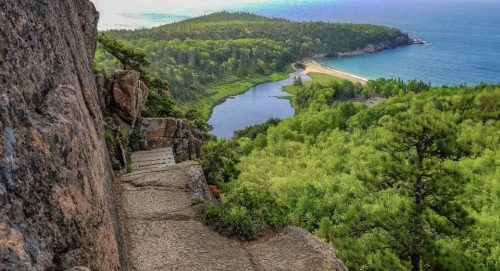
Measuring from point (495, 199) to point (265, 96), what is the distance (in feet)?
320

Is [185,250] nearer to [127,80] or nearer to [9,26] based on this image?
[9,26]

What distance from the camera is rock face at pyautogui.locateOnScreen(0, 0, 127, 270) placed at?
558cm

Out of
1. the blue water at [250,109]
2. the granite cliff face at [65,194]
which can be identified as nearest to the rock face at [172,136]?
the granite cliff face at [65,194]

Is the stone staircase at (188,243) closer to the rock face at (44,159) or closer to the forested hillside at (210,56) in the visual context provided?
the rock face at (44,159)

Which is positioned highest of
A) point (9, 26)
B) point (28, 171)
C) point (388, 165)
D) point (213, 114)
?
point (9, 26)

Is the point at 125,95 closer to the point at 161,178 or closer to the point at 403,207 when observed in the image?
the point at 161,178

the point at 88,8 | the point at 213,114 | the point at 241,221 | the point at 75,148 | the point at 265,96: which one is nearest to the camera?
the point at 75,148

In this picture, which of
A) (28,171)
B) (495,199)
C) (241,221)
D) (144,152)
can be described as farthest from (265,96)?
(28,171)

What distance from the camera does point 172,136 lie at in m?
26.5

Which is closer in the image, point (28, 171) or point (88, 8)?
point (28, 171)

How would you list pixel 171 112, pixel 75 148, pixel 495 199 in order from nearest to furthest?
1. pixel 75 148
2. pixel 171 112
3. pixel 495 199

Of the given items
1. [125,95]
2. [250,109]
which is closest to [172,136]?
[125,95]

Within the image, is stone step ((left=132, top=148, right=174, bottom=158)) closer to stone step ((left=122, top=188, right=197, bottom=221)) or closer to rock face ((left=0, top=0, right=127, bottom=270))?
stone step ((left=122, top=188, right=197, bottom=221))

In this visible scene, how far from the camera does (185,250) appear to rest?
13.0 metres
